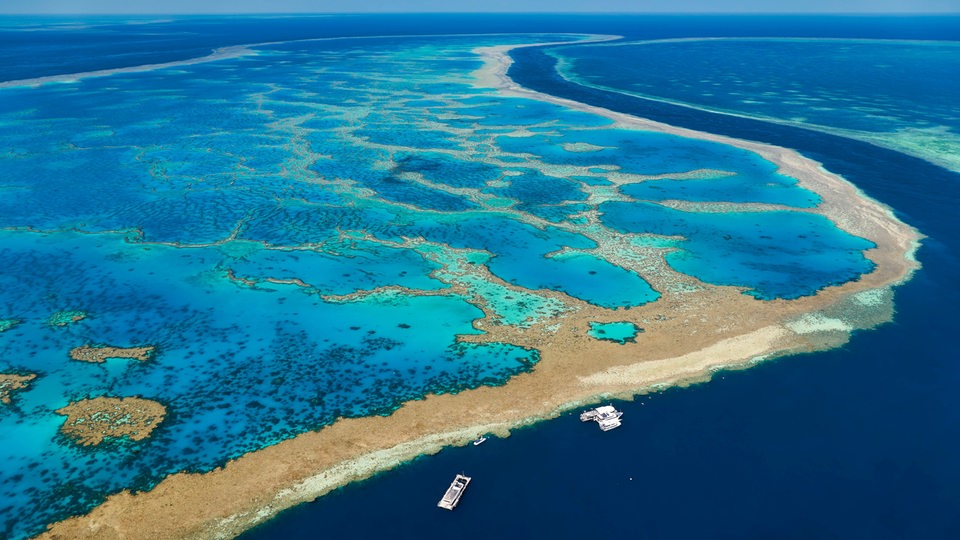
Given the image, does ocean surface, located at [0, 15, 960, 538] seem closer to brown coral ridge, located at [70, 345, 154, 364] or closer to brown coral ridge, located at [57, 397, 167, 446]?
brown coral ridge, located at [70, 345, 154, 364]

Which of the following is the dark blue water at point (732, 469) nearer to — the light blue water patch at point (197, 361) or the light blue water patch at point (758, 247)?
the light blue water patch at point (197, 361)

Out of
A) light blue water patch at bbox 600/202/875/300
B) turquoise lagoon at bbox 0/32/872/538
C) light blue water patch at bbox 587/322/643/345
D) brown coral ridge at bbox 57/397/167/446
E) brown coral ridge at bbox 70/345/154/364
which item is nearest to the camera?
brown coral ridge at bbox 57/397/167/446

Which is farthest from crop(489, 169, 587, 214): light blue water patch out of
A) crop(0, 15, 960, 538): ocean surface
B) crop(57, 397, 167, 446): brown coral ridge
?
crop(57, 397, 167, 446): brown coral ridge

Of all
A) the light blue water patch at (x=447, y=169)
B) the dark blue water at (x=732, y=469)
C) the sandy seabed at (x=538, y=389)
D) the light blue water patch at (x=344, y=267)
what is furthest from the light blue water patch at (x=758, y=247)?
the light blue water patch at (x=344, y=267)

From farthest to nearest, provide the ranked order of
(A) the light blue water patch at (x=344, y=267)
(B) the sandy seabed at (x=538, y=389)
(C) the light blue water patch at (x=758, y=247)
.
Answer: (C) the light blue water patch at (x=758, y=247)
(A) the light blue water patch at (x=344, y=267)
(B) the sandy seabed at (x=538, y=389)

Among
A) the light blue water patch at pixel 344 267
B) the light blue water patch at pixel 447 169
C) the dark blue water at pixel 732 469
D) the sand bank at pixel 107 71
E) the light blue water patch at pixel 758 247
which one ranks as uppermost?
the sand bank at pixel 107 71


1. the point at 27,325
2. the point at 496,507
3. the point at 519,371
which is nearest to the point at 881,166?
the point at 519,371
